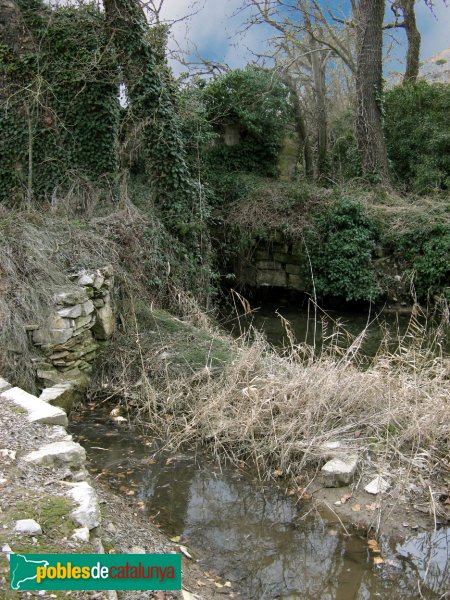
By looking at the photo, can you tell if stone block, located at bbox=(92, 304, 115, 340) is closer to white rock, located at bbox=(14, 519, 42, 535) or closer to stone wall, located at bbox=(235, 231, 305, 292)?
white rock, located at bbox=(14, 519, 42, 535)

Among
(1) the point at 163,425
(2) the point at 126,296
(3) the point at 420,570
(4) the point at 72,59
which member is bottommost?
(3) the point at 420,570

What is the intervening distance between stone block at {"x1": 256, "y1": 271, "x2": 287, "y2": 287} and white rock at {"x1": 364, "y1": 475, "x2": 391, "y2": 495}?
8.26 m

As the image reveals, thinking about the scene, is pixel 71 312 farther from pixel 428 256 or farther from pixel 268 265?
pixel 428 256

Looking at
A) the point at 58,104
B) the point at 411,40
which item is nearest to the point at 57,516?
the point at 58,104

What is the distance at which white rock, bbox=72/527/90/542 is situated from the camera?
288cm

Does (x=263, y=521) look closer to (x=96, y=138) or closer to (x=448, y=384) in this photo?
(x=448, y=384)

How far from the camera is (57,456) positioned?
3662 mm

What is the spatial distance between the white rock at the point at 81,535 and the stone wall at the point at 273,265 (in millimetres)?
10078

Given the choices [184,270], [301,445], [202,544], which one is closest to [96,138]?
[184,270]

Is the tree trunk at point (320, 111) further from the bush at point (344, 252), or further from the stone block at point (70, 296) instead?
the stone block at point (70, 296)

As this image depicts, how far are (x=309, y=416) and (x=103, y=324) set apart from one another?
3015 mm

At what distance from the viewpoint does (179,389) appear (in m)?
6.23

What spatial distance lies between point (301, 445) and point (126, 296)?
363cm

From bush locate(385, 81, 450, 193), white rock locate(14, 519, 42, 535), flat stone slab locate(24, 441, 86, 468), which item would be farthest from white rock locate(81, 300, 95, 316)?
bush locate(385, 81, 450, 193)
